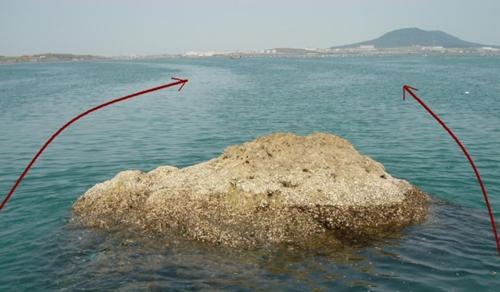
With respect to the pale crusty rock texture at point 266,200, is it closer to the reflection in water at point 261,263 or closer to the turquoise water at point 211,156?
the reflection in water at point 261,263

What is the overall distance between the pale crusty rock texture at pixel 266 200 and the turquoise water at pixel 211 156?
0.72 meters

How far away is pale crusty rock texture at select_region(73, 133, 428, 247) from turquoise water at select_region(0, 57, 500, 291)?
717 millimetres

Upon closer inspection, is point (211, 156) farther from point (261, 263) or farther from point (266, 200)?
point (261, 263)

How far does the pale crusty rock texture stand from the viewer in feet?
49.4

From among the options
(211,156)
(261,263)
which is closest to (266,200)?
(261,263)

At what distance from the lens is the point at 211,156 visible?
98.6 feet

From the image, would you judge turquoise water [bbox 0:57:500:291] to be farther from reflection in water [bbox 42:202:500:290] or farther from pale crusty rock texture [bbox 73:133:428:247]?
pale crusty rock texture [bbox 73:133:428:247]

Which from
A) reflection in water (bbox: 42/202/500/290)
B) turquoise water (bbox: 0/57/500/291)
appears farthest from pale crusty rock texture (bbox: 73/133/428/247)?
turquoise water (bbox: 0/57/500/291)

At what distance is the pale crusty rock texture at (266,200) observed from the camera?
15047 mm

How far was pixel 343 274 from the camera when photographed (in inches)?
504

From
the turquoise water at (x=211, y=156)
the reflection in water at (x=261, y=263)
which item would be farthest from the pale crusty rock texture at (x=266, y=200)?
the turquoise water at (x=211, y=156)

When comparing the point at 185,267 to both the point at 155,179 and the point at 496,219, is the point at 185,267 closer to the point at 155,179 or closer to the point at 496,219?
the point at 155,179

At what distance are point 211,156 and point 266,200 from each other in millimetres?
14700

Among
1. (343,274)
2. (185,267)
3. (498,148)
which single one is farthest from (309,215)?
(498,148)
